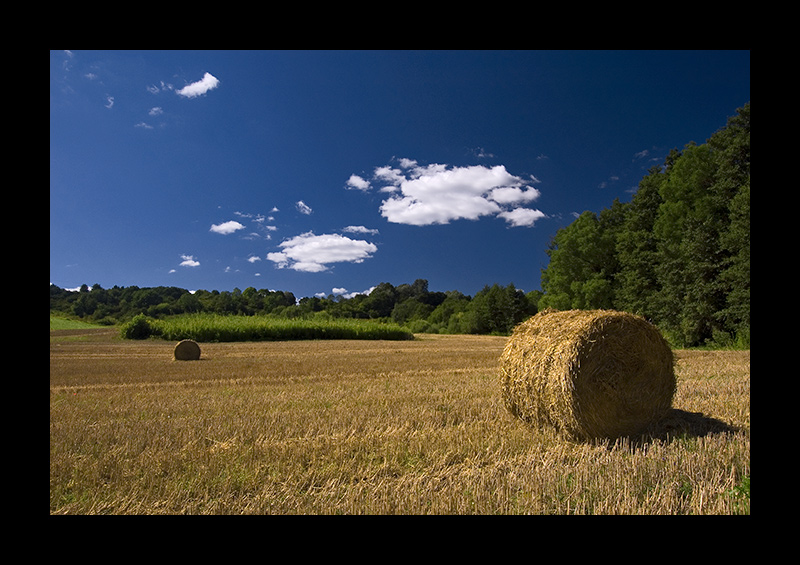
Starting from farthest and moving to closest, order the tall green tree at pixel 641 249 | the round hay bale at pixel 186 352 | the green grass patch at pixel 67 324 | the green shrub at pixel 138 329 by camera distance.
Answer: the green grass patch at pixel 67 324, the green shrub at pixel 138 329, the tall green tree at pixel 641 249, the round hay bale at pixel 186 352

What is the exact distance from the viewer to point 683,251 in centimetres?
2472

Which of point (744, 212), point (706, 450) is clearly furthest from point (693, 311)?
point (706, 450)

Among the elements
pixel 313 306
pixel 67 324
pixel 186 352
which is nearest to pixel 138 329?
pixel 67 324

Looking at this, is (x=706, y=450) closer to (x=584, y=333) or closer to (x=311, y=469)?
(x=584, y=333)

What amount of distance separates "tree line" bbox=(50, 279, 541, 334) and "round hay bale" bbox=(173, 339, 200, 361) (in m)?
27.2

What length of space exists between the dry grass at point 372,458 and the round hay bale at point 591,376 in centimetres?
25

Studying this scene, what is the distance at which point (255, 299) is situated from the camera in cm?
6034

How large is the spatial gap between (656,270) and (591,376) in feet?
86.9

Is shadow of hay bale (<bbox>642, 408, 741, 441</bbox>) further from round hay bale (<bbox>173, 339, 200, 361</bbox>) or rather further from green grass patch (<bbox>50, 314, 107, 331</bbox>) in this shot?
green grass patch (<bbox>50, 314, 107, 331</bbox>)

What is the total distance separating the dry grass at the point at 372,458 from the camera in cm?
347

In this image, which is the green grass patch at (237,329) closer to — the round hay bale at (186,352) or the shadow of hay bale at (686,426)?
the round hay bale at (186,352)

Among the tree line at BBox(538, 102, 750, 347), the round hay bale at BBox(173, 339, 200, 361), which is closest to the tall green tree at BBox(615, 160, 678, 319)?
the tree line at BBox(538, 102, 750, 347)

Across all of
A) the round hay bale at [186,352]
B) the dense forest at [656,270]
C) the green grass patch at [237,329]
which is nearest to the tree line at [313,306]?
the dense forest at [656,270]

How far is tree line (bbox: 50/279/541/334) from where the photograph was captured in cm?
4647
